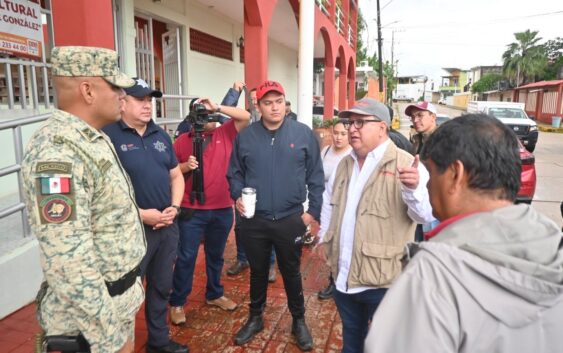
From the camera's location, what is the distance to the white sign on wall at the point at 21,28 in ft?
14.0

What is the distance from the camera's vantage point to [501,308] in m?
0.87

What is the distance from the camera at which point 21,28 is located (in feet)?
14.7

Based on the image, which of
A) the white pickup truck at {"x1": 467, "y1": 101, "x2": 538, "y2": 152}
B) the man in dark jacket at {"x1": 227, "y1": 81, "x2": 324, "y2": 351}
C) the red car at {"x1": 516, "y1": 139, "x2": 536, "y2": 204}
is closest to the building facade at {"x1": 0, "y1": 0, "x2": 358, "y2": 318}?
the man in dark jacket at {"x1": 227, "y1": 81, "x2": 324, "y2": 351}

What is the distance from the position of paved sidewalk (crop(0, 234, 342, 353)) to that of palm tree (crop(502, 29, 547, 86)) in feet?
178

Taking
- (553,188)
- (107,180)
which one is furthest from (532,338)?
(553,188)

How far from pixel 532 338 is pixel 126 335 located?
1.50 m

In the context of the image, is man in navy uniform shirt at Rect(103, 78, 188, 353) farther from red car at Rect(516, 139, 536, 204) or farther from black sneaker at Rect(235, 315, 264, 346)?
red car at Rect(516, 139, 536, 204)

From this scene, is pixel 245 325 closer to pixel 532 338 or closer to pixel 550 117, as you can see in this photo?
pixel 532 338

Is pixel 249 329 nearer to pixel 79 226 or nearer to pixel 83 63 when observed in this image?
pixel 79 226

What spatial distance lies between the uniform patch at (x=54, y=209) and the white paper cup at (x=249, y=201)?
1302 mm

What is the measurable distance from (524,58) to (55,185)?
5902 centimetres

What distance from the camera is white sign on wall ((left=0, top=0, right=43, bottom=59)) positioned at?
4.27 m

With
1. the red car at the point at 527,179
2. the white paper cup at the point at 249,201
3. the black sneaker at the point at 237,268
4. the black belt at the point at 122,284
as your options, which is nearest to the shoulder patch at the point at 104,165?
the black belt at the point at 122,284

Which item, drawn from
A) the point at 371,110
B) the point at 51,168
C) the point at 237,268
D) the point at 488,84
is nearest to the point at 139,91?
the point at 51,168
